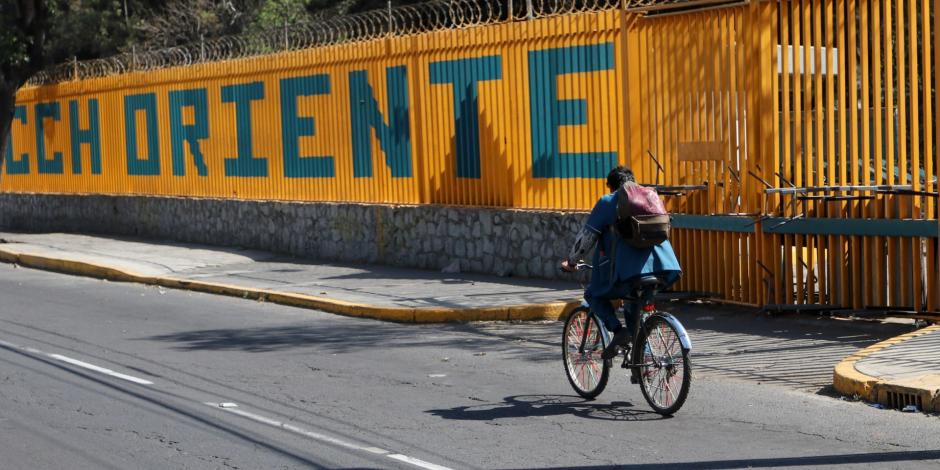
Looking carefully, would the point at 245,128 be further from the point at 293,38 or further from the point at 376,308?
the point at 376,308

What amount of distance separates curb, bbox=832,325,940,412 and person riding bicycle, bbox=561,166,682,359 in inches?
56.0

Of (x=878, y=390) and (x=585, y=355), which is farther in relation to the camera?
(x=585, y=355)

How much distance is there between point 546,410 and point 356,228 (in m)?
10.6

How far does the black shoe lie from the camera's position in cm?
866

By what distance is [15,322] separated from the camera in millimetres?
14242

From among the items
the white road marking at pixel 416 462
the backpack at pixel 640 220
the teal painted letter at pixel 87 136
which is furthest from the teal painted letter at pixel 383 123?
the white road marking at pixel 416 462

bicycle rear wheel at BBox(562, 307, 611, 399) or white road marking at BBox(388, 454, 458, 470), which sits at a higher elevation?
bicycle rear wheel at BBox(562, 307, 611, 399)

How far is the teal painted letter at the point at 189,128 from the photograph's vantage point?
23.1m

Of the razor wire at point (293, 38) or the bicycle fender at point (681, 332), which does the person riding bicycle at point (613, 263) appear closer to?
the bicycle fender at point (681, 332)

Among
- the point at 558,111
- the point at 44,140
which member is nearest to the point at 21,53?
the point at 44,140

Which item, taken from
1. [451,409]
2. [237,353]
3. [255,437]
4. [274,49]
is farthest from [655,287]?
[274,49]

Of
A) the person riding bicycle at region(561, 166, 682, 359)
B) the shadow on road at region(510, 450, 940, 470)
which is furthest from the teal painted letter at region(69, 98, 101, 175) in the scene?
the shadow on road at region(510, 450, 940, 470)

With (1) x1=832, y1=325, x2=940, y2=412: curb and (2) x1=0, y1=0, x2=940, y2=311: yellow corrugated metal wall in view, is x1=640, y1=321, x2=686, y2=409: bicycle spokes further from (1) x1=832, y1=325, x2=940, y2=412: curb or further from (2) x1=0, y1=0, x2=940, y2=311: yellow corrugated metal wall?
(2) x1=0, y1=0, x2=940, y2=311: yellow corrugated metal wall

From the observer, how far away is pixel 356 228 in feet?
62.5
